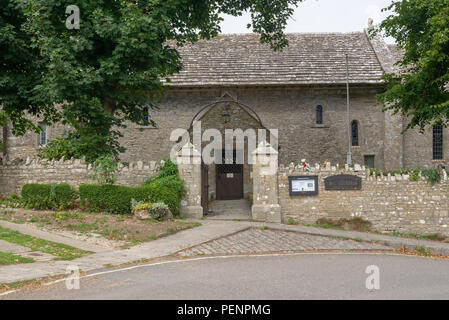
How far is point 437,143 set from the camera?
86.3ft

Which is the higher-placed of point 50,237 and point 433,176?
point 433,176

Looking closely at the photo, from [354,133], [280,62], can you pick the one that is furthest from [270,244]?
[280,62]

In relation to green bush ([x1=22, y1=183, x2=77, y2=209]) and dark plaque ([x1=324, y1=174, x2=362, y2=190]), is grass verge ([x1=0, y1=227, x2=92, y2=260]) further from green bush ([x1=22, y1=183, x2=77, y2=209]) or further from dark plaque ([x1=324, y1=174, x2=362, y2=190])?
dark plaque ([x1=324, y1=174, x2=362, y2=190])

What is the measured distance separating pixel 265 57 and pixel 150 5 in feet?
41.4

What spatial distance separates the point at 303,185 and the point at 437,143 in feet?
48.1

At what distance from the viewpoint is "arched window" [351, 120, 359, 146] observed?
25.9m

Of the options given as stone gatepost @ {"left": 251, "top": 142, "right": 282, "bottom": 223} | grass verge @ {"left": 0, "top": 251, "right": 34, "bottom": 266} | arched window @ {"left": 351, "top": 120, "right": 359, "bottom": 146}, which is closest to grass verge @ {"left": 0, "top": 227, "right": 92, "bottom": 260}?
grass verge @ {"left": 0, "top": 251, "right": 34, "bottom": 266}

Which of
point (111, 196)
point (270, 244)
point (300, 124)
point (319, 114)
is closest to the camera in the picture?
point (270, 244)

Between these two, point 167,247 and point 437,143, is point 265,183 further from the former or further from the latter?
point 437,143

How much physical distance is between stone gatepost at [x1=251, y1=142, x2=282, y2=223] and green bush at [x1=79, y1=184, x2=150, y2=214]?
4.32 metres

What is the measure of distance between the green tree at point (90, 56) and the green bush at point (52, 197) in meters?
1.63

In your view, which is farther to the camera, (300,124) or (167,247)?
(300,124)
